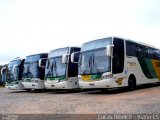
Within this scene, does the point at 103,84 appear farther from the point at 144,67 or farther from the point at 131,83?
the point at 144,67

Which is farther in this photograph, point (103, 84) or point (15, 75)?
point (15, 75)

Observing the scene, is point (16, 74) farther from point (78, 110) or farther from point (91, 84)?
point (78, 110)

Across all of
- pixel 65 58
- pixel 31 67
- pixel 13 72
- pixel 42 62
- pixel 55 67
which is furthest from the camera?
pixel 13 72

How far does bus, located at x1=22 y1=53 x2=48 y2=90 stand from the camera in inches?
789

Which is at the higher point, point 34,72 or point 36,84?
point 34,72

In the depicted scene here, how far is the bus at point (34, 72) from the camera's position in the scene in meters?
20.0

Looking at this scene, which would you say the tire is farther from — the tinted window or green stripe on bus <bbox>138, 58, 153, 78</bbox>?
green stripe on bus <bbox>138, 58, 153, 78</bbox>

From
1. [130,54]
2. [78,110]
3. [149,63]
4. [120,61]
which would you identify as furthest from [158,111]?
[149,63]

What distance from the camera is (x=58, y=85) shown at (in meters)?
17.7

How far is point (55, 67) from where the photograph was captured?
1838 centimetres

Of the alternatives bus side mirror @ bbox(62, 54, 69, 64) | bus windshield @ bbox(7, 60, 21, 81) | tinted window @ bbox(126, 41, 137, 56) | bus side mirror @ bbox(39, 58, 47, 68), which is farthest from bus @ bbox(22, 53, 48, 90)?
tinted window @ bbox(126, 41, 137, 56)

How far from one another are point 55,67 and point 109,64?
4538mm

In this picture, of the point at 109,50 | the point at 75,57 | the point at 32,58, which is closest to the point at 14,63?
the point at 32,58

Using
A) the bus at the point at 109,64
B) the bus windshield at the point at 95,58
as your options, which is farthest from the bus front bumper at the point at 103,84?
the bus windshield at the point at 95,58
